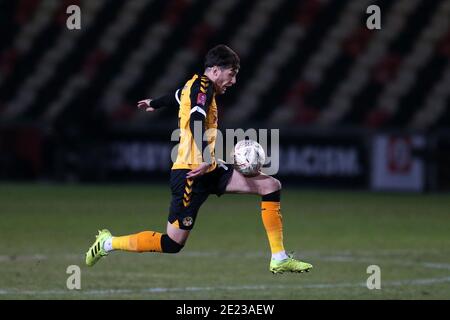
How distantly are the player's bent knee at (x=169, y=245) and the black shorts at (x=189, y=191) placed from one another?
6.5 inches

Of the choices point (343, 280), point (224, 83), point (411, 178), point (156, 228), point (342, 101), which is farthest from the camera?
point (342, 101)

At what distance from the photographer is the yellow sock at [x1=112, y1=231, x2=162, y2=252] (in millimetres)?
8867

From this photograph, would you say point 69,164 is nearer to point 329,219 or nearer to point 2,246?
point 329,219

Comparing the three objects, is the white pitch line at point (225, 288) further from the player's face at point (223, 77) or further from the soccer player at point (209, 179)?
the player's face at point (223, 77)

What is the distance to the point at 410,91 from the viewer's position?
27.5 metres

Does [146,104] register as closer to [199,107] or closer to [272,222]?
[199,107]

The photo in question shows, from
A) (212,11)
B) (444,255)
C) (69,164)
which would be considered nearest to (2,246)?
(444,255)

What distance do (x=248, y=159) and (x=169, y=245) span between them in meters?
0.94


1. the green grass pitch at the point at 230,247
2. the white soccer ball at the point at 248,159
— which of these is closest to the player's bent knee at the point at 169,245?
the green grass pitch at the point at 230,247

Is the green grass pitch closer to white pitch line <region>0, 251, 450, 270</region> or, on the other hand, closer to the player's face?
white pitch line <region>0, 251, 450, 270</region>

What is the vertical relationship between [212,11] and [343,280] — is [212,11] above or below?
above

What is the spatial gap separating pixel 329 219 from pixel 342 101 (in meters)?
11.0

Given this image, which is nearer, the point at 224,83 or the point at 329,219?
the point at 224,83

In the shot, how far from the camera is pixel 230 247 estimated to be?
1312 cm
